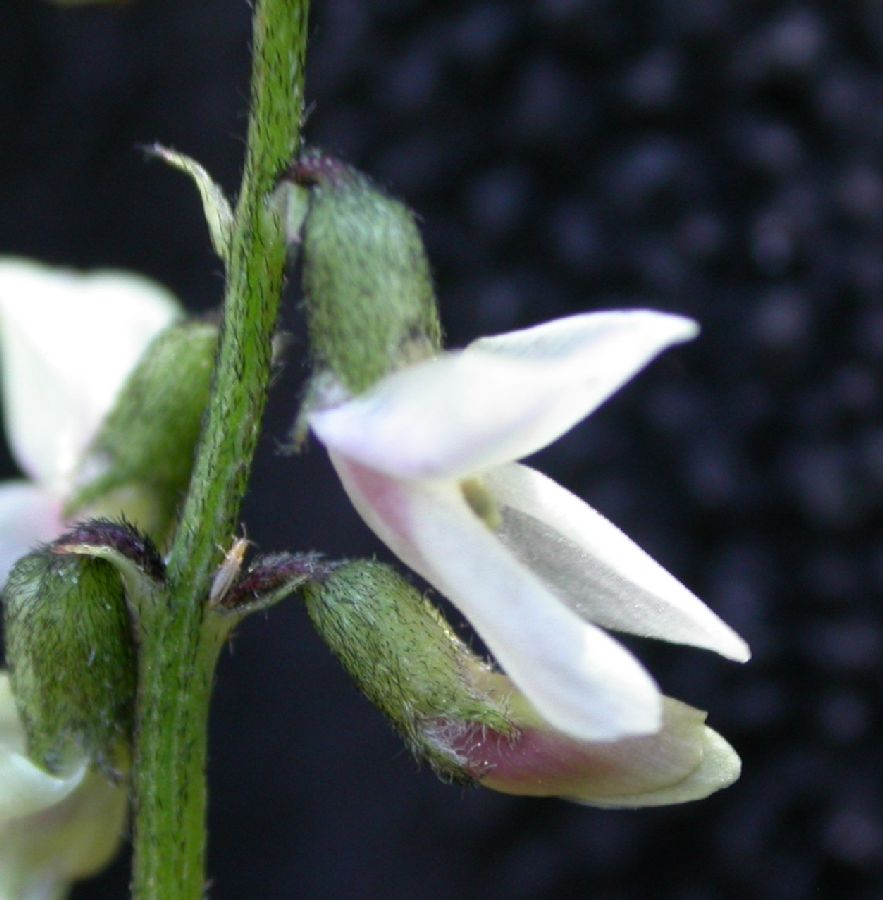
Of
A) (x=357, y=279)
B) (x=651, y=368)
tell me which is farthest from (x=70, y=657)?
(x=651, y=368)

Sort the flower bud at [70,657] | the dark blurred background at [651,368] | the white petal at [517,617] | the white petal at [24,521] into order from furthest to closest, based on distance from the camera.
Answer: the dark blurred background at [651,368] < the white petal at [24,521] < the flower bud at [70,657] < the white petal at [517,617]

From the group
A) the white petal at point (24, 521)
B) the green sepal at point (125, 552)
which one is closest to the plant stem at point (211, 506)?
the green sepal at point (125, 552)

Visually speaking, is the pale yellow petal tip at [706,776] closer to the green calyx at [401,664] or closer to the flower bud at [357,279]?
the green calyx at [401,664]

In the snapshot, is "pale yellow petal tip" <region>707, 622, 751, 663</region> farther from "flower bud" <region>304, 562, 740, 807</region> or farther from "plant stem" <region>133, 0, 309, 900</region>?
"plant stem" <region>133, 0, 309, 900</region>

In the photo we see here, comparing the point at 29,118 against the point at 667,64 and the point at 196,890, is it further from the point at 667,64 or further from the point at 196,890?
the point at 196,890

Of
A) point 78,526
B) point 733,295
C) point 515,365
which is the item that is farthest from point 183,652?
point 733,295
